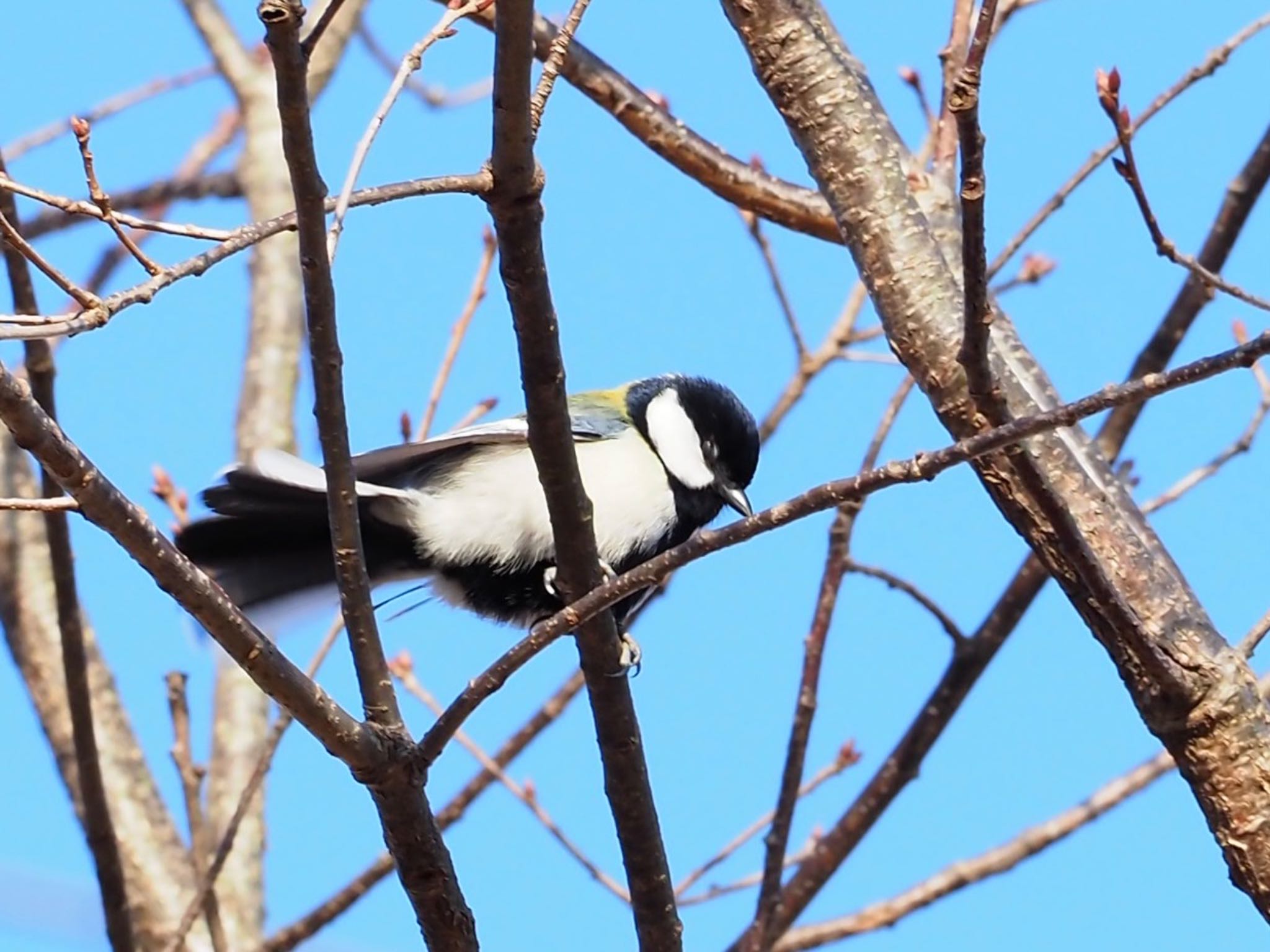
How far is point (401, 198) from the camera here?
5.24 feet

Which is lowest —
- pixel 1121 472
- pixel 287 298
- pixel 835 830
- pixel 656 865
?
pixel 656 865

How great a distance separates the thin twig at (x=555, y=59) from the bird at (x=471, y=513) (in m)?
1.17

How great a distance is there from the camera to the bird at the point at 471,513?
A: 2918mm

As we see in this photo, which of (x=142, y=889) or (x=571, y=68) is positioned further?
(x=142, y=889)

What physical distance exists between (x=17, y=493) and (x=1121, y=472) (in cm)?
238

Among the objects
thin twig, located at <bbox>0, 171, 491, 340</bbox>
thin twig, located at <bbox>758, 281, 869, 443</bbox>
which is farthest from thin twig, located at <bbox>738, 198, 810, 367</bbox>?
thin twig, located at <bbox>0, 171, 491, 340</bbox>

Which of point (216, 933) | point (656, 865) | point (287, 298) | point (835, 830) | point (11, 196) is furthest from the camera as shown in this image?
point (287, 298)

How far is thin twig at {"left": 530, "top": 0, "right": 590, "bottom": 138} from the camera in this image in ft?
5.65

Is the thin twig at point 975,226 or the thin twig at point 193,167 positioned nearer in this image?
the thin twig at point 975,226

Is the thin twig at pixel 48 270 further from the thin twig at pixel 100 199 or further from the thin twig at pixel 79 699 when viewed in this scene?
the thin twig at pixel 79 699

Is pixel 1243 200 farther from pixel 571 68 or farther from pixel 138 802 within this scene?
pixel 138 802

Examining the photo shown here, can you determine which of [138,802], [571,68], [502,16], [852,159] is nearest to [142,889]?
[138,802]

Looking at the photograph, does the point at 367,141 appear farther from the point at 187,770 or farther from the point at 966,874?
the point at 966,874

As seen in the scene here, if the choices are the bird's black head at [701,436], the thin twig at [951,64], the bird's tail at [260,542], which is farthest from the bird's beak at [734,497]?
the thin twig at [951,64]
